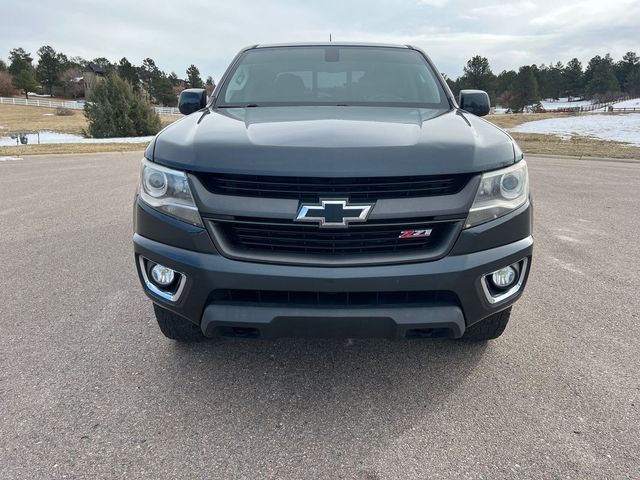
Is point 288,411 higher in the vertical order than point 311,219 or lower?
lower

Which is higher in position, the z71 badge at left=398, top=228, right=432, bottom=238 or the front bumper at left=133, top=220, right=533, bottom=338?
the z71 badge at left=398, top=228, right=432, bottom=238

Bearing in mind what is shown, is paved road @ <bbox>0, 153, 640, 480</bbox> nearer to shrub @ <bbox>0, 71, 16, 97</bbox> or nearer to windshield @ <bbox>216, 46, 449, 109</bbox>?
windshield @ <bbox>216, 46, 449, 109</bbox>

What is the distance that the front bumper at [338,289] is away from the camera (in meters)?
2.00

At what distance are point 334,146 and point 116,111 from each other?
26088mm

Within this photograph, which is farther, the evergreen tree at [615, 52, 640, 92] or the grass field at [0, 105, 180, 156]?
the evergreen tree at [615, 52, 640, 92]

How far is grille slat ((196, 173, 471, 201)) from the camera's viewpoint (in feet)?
6.57

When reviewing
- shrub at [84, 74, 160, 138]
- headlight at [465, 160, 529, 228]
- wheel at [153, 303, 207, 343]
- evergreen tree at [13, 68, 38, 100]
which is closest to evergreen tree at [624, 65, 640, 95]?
shrub at [84, 74, 160, 138]

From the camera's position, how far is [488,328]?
2.61 m

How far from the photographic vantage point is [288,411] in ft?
7.29

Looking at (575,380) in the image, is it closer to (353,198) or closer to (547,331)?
(547,331)

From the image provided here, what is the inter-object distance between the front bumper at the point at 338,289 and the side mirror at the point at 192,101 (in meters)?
1.69

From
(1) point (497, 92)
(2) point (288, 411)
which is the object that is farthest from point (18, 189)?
(1) point (497, 92)

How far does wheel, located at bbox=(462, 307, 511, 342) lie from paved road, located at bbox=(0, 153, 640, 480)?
0.11m

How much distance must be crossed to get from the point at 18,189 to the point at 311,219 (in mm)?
7787
